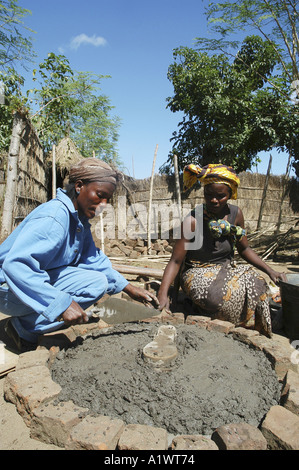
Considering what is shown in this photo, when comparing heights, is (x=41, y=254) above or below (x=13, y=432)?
above

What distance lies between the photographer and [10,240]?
219cm

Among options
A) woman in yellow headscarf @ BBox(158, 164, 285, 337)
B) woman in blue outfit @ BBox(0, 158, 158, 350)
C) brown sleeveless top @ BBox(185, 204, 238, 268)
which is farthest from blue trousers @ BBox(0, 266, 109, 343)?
brown sleeveless top @ BBox(185, 204, 238, 268)

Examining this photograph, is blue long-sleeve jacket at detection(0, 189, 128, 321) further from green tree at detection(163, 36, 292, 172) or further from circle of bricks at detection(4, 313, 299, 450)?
green tree at detection(163, 36, 292, 172)

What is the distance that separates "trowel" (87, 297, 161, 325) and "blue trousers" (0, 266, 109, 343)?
1.00ft

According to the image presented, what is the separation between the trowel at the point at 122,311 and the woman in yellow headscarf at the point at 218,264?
157 mm

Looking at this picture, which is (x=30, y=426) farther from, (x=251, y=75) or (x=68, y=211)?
(x=251, y=75)

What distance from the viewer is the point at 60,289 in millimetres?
2352

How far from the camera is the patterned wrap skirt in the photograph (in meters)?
2.77

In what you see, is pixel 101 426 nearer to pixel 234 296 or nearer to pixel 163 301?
pixel 163 301

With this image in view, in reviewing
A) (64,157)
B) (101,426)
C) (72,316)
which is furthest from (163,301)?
(64,157)

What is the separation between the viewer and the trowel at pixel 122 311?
2.67 metres

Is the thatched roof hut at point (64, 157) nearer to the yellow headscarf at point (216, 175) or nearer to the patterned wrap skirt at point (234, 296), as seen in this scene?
the yellow headscarf at point (216, 175)

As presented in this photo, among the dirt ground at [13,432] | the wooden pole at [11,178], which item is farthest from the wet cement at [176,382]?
the wooden pole at [11,178]

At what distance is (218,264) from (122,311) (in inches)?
39.3
